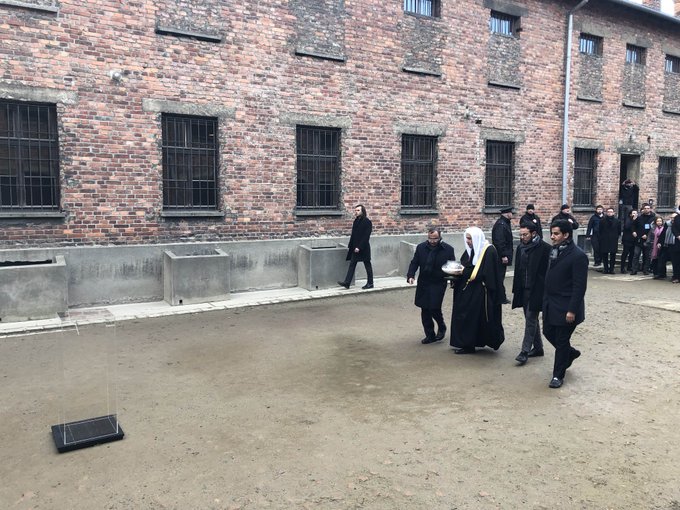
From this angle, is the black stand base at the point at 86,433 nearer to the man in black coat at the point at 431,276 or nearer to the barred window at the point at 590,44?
the man in black coat at the point at 431,276

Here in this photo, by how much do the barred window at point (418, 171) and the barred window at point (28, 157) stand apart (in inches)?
308

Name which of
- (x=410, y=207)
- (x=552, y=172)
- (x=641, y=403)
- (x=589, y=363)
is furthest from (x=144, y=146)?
(x=552, y=172)

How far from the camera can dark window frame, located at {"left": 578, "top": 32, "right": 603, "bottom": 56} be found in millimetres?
17359

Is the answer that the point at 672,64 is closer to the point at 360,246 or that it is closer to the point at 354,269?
the point at 360,246

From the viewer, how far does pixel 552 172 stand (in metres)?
16.8

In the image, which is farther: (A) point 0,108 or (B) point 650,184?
(B) point 650,184

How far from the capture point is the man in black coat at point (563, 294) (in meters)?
5.79

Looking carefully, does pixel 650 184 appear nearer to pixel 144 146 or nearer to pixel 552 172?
pixel 552 172

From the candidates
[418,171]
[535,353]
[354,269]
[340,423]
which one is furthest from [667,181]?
[340,423]

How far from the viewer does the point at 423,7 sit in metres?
14.2

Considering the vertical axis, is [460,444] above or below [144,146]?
below

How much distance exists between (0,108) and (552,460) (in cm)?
994

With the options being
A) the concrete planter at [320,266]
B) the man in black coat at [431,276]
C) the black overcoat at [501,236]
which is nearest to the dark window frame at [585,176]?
the black overcoat at [501,236]

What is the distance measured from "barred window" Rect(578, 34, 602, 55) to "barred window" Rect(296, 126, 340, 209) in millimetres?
9367
